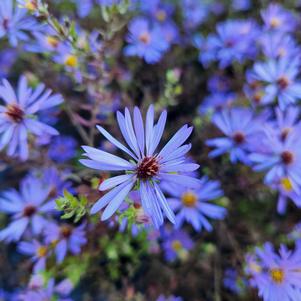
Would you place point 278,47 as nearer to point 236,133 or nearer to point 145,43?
point 236,133

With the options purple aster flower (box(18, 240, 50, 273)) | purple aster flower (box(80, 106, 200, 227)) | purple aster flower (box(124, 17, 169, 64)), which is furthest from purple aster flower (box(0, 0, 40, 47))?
purple aster flower (box(18, 240, 50, 273))

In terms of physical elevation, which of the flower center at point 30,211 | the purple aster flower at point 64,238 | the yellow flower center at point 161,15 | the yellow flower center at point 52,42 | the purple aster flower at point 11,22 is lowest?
the purple aster flower at point 64,238

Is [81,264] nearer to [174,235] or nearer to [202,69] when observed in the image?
[174,235]

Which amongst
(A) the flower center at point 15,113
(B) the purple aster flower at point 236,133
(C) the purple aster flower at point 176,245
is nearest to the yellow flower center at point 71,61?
(A) the flower center at point 15,113

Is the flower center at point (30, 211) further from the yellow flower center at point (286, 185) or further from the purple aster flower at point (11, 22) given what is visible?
the yellow flower center at point (286, 185)

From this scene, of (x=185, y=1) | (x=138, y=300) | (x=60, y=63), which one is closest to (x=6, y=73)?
(x=60, y=63)

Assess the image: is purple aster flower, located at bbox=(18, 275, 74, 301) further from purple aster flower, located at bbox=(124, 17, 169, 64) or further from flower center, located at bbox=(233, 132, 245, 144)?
purple aster flower, located at bbox=(124, 17, 169, 64)
